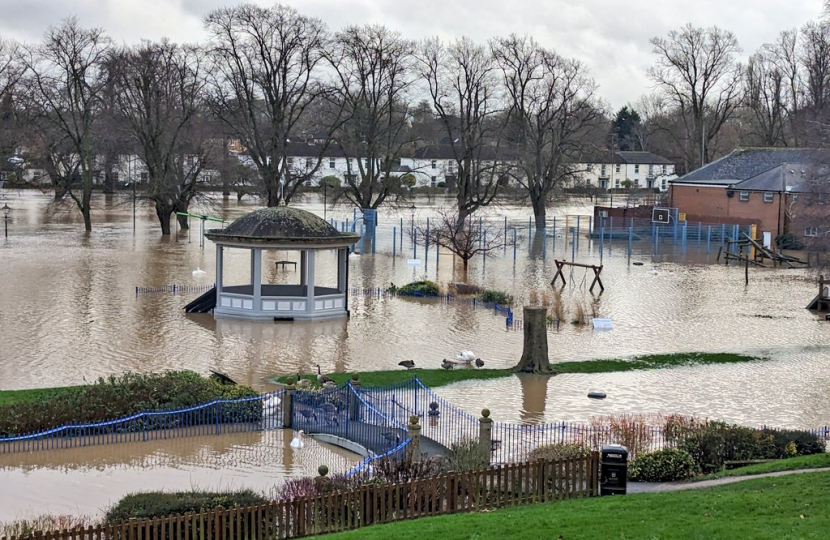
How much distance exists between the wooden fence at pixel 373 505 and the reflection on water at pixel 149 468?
10.5ft

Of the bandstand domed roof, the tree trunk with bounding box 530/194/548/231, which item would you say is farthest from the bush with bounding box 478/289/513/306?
the tree trunk with bounding box 530/194/548/231

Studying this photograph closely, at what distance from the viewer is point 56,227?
75.2 meters

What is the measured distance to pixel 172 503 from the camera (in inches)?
637

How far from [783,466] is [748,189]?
55651mm

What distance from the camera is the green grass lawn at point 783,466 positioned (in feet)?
62.1

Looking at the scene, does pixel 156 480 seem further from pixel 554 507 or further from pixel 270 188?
pixel 270 188

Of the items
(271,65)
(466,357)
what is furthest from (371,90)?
(466,357)

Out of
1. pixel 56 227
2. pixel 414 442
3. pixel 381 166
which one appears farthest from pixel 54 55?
pixel 414 442

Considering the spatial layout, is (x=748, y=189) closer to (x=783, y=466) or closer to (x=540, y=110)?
(x=540, y=110)

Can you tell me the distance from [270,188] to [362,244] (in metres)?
8.99

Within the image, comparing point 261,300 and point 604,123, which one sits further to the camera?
point 604,123

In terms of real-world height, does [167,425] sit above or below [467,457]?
below

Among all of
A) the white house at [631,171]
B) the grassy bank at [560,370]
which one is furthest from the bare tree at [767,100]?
the grassy bank at [560,370]

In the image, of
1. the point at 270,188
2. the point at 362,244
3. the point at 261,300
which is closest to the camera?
the point at 261,300
